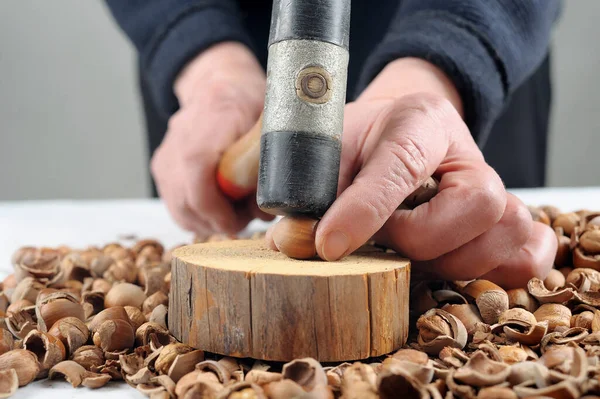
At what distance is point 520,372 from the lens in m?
0.70

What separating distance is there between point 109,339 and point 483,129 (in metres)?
0.91

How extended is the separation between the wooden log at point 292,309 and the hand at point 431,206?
79 millimetres

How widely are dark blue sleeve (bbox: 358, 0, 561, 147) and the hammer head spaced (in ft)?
1.77

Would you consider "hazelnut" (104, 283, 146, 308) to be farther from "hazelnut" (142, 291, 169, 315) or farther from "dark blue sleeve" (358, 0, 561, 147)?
"dark blue sleeve" (358, 0, 561, 147)

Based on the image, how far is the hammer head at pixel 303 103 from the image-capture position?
2.68 feet

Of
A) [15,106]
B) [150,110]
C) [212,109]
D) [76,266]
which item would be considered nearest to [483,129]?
[212,109]

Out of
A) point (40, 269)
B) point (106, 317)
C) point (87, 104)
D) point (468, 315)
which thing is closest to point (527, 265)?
point (468, 315)

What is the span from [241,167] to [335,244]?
511 millimetres

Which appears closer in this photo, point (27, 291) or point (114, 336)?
point (114, 336)

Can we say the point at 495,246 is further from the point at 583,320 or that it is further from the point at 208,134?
the point at 208,134

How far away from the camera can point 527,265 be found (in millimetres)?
1026

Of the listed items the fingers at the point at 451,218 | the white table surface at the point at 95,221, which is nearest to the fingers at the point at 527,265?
the fingers at the point at 451,218

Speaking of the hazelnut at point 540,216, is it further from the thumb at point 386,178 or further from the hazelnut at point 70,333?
the hazelnut at point 70,333

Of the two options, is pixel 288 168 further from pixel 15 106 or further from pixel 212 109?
pixel 15 106
